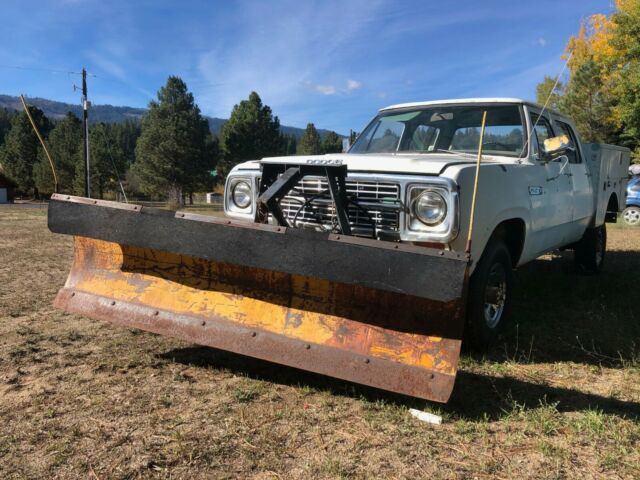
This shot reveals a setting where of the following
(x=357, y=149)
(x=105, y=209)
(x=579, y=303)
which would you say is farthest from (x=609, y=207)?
(x=105, y=209)

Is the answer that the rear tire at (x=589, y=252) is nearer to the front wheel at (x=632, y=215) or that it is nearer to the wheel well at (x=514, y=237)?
the wheel well at (x=514, y=237)

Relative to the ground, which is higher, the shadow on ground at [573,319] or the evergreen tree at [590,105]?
the evergreen tree at [590,105]

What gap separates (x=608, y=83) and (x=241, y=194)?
3338 cm

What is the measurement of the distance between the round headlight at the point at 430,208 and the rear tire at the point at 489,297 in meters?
0.65

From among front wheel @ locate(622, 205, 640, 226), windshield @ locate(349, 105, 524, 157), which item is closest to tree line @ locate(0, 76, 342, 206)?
front wheel @ locate(622, 205, 640, 226)

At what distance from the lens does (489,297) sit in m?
3.60

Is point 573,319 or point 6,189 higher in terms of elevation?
point 6,189

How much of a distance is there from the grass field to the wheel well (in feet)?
2.41

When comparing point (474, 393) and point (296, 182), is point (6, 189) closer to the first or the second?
point (296, 182)

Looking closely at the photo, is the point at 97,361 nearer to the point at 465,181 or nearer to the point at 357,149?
the point at 465,181

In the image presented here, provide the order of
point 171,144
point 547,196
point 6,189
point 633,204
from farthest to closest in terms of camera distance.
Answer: point 6,189, point 171,144, point 633,204, point 547,196

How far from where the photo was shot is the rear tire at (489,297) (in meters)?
3.35

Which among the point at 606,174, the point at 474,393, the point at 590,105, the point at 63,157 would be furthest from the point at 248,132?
the point at 474,393

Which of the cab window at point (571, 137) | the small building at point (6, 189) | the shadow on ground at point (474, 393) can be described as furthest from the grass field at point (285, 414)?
the small building at point (6, 189)
